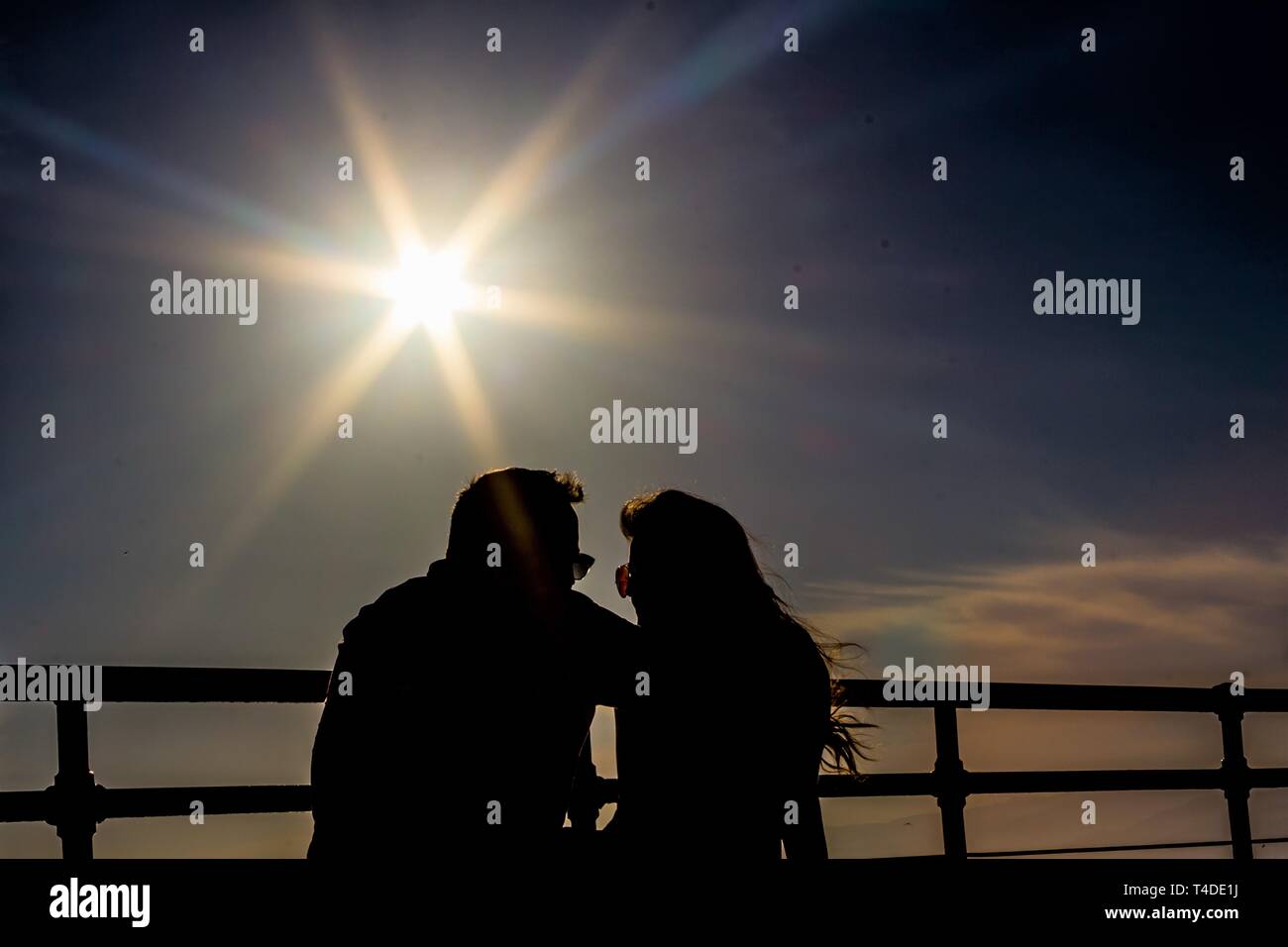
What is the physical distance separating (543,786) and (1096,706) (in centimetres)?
444

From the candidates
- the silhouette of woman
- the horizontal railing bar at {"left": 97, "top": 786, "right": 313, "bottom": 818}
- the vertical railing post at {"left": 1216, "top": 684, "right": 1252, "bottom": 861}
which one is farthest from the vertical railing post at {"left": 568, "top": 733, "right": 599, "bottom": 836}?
the vertical railing post at {"left": 1216, "top": 684, "right": 1252, "bottom": 861}

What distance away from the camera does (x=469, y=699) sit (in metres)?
2.85

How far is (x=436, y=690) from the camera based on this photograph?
9.23 ft

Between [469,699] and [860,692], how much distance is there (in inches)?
128

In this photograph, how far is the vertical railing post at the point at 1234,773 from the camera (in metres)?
6.73

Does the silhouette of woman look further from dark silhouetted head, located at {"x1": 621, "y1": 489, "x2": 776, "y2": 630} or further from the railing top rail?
the railing top rail

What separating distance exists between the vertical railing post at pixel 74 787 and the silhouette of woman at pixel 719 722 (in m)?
2.20

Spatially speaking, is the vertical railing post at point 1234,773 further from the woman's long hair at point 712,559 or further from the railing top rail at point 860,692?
the woman's long hair at point 712,559

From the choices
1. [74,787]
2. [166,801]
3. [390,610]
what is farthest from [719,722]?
[74,787]

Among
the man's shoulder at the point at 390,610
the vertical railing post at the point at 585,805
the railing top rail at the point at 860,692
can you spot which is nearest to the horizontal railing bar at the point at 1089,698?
the railing top rail at the point at 860,692

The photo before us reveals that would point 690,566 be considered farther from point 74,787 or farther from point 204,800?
point 74,787

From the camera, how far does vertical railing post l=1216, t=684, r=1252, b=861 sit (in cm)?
673
